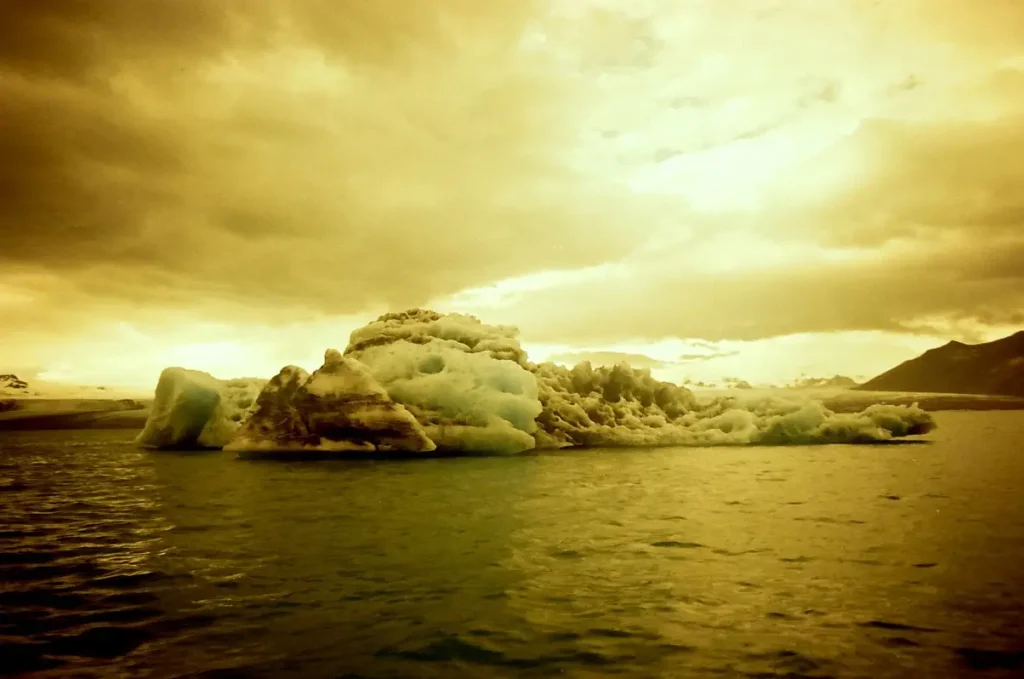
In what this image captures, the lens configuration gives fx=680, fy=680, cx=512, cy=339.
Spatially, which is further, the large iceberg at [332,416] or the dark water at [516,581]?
the large iceberg at [332,416]

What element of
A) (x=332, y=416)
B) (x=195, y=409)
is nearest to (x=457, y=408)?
(x=332, y=416)

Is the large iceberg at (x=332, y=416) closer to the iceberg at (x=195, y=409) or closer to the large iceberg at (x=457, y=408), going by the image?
the large iceberg at (x=457, y=408)

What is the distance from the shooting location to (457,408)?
95.6ft

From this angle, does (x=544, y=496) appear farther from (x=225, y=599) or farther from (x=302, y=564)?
(x=225, y=599)

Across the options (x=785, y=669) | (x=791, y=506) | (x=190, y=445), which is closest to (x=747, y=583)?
(x=785, y=669)

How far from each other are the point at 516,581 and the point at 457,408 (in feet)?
68.1

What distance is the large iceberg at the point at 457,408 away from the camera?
2811 cm

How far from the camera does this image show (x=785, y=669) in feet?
18.8

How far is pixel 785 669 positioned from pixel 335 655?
3.89 metres

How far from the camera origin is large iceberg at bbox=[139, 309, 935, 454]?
2811cm

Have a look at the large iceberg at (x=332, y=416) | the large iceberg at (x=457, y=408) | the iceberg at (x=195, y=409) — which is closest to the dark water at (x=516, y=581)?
the large iceberg at (x=332, y=416)

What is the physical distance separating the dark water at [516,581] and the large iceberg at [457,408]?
10125 mm

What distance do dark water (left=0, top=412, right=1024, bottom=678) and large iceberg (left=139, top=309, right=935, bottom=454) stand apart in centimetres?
A: 1012

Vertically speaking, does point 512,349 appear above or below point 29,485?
above
